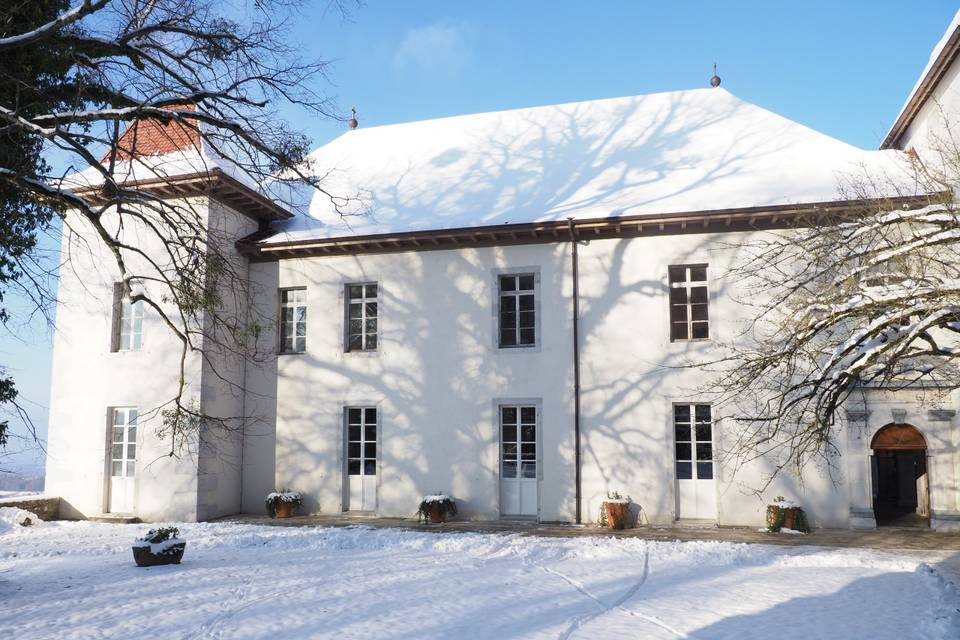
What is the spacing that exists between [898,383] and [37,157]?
42.5 feet

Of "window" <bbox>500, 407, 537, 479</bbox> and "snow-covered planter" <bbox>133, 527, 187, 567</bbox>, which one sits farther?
Answer: "window" <bbox>500, 407, 537, 479</bbox>

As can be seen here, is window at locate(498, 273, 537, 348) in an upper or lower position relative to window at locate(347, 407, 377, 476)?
upper

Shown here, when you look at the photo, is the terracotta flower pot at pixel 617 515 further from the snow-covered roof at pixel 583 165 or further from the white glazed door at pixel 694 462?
the snow-covered roof at pixel 583 165

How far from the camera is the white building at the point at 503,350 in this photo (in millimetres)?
12914

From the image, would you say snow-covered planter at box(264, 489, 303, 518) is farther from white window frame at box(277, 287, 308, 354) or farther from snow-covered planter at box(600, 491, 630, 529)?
snow-covered planter at box(600, 491, 630, 529)

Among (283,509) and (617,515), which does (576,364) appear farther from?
(283,509)

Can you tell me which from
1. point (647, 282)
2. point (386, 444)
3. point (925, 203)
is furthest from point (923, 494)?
point (386, 444)

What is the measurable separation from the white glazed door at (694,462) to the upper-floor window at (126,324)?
35.5 feet

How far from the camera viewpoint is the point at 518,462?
13.7 m

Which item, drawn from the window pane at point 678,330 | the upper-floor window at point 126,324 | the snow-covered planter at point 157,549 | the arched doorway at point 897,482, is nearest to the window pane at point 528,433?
the window pane at point 678,330

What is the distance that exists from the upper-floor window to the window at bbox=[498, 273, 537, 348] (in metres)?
7.44

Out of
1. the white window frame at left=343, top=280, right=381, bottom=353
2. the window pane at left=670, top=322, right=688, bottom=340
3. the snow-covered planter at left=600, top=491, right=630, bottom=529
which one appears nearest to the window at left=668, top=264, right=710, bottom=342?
the window pane at left=670, top=322, right=688, bottom=340

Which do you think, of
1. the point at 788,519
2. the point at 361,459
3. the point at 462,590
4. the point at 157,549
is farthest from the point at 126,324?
the point at 788,519

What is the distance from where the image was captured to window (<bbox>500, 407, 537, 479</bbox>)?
13.7m
